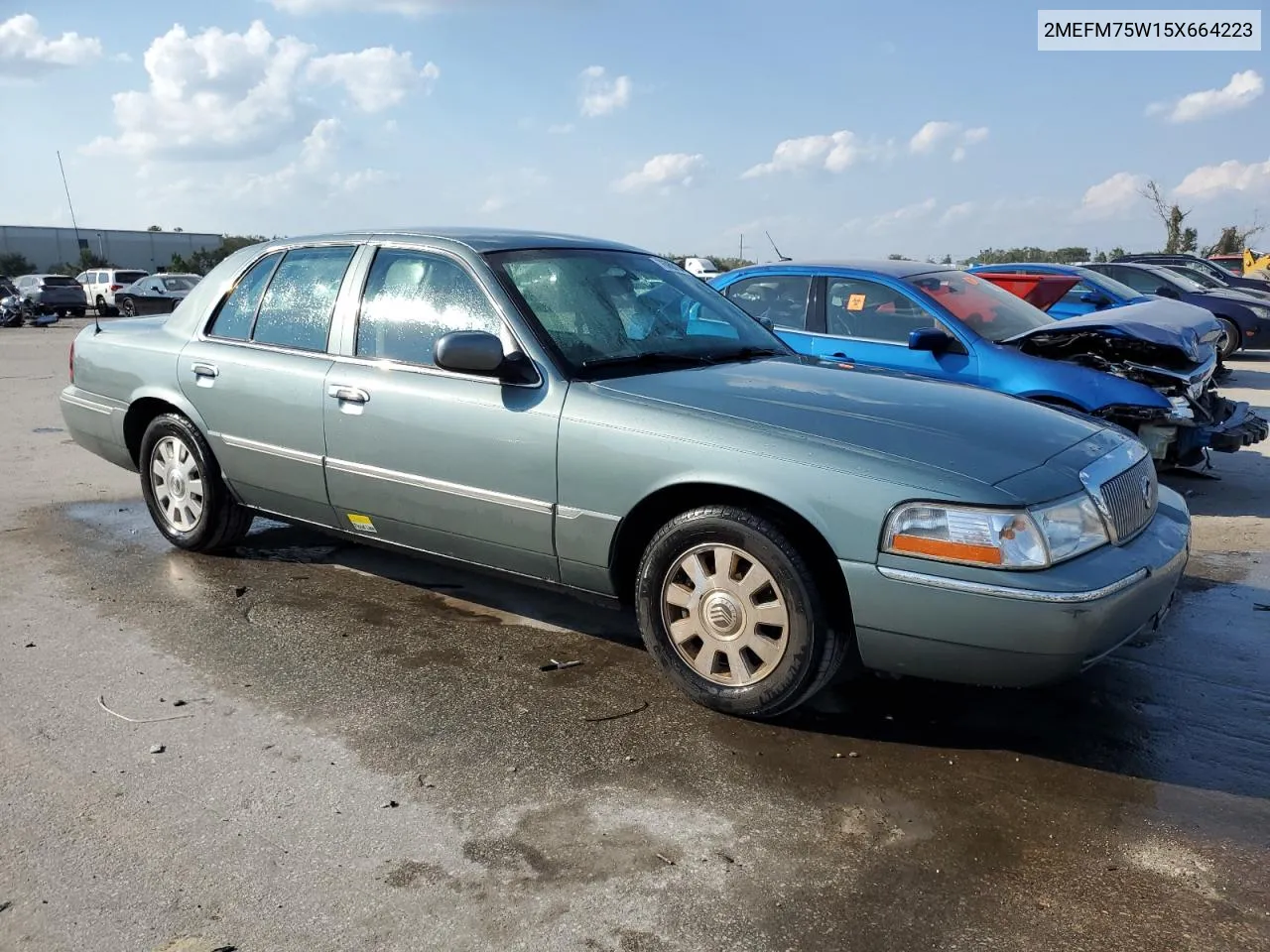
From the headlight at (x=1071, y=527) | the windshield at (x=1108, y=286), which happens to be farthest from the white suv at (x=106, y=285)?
the headlight at (x=1071, y=527)

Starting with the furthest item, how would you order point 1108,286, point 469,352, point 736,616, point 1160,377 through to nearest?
point 1108,286 < point 1160,377 < point 469,352 < point 736,616

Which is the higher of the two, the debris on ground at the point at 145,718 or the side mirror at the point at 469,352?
the side mirror at the point at 469,352

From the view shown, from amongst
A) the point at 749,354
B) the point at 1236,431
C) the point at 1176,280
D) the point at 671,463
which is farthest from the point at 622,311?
the point at 1176,280

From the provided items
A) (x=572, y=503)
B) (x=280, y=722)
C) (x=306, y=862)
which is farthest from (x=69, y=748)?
(x=572, y=503)

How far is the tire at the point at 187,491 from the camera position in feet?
16.5

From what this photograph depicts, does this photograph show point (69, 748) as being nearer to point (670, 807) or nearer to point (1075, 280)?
point (670, 807)

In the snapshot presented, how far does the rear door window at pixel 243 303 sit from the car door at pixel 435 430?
81 centimetres

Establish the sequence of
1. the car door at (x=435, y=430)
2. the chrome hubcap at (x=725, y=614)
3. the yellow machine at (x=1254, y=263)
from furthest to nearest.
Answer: the yellow machine at (x=1254, y=263) < the car door at (x=435, y=430) < the chrome hubcap at (x=725, y=614)

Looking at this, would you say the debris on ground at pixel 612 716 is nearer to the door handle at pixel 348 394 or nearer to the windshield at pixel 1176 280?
the door handle at pixel 348 394

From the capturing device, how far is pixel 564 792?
2986mm

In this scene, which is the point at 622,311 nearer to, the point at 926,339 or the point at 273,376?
the point at 273,376

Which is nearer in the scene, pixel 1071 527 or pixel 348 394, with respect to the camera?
pixel 1071 527

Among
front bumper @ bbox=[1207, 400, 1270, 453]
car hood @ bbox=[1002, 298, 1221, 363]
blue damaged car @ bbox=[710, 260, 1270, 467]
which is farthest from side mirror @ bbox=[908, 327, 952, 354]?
front bumper @ bbox=[1207, 400, 1270, 453]

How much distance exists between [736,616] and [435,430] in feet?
4.60
